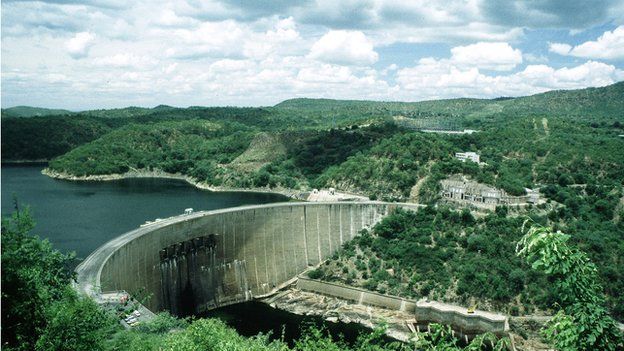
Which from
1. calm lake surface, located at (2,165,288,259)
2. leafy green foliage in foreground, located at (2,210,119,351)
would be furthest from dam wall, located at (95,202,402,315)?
leafy green foliage in foreground, located at (2,210,119,351)

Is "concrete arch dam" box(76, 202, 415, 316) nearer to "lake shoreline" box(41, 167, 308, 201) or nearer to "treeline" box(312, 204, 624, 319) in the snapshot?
"treeline" box(312, 204, 624, 319)

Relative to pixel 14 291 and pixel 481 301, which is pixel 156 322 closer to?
pixel 14 291

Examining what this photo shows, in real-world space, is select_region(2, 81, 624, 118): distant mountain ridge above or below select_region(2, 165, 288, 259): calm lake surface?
above

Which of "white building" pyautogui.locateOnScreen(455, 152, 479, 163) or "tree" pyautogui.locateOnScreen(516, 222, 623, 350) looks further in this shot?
"white building" pyautogui.locateOnScreen(455, 152, 479, 163)

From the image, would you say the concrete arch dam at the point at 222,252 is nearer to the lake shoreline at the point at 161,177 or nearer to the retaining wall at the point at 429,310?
the retaining wall at the point at 429,310

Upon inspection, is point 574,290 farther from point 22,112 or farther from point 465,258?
point 22,112

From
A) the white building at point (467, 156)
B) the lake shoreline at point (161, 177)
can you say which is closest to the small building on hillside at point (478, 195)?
the white building at point (467, 156)
